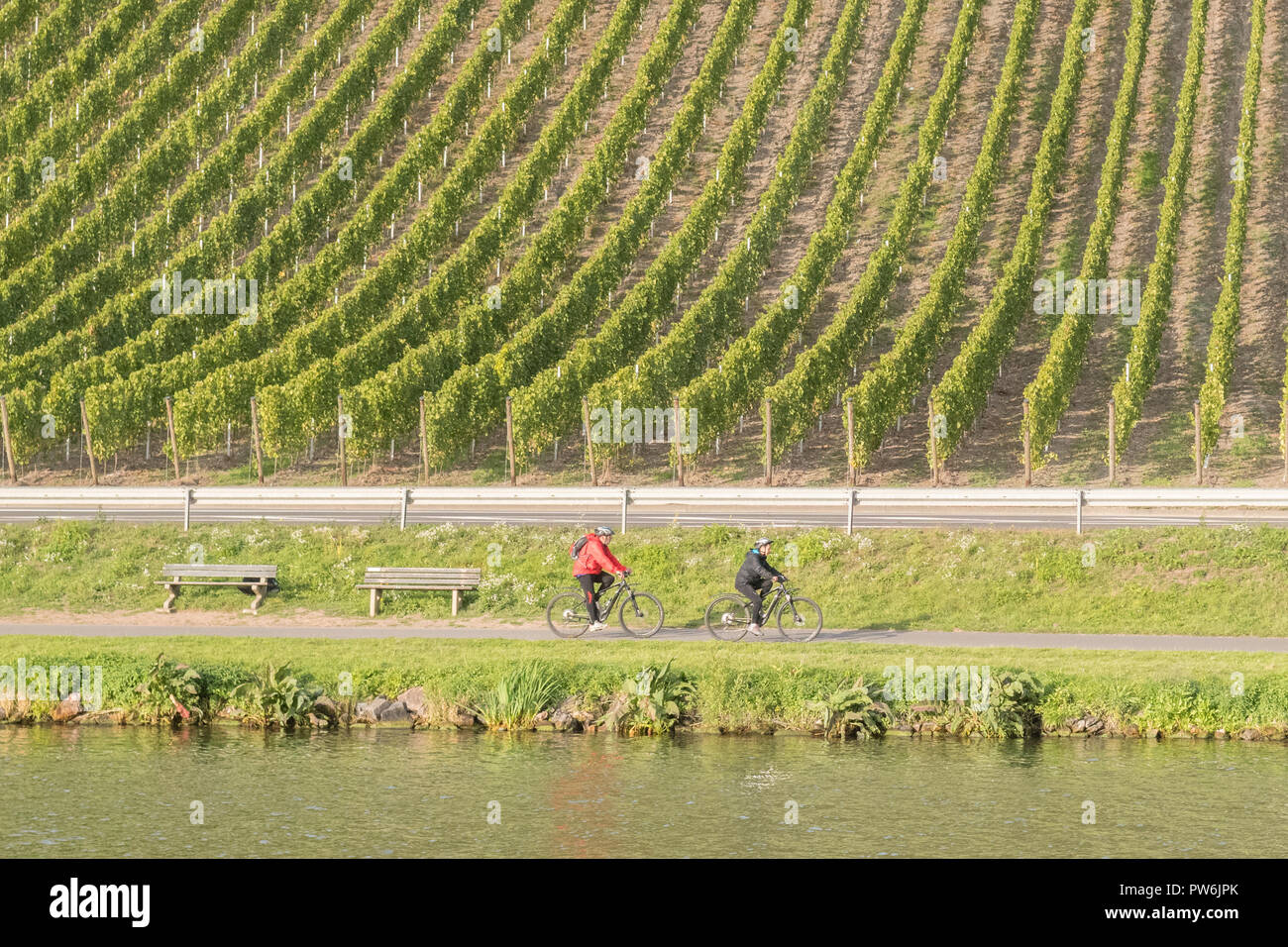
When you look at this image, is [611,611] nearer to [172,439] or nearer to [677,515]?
[677,515]

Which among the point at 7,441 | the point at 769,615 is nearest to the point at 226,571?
the point at 769,615

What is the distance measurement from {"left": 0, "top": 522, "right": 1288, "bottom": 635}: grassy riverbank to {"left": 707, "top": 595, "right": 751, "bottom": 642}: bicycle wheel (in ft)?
6.49

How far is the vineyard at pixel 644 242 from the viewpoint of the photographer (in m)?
52.3

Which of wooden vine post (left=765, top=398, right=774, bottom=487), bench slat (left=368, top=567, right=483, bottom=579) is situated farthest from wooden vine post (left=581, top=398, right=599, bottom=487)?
bench slat (left=368, top=567, right=483, bottom=579)

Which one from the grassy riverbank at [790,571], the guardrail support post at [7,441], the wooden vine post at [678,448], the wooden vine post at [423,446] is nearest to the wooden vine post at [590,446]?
the wooden vine post at [678,448]

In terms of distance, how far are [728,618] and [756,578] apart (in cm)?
83

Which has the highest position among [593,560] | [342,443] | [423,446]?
[342,443]

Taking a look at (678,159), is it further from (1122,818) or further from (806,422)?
(1122,818)

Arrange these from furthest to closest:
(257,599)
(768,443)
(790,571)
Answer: (768,443), (790,571), (257,599)

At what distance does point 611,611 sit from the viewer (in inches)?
1108

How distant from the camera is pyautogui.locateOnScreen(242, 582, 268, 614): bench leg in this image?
98.3 feet

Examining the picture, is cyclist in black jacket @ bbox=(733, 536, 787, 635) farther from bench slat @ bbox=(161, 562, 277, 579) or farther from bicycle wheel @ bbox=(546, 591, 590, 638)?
bench slat @ bbox=(161, 562, 277, 579)

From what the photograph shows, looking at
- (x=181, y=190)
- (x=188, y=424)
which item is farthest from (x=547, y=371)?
(x=181, y=190)

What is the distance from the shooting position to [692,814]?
17.9 meters
